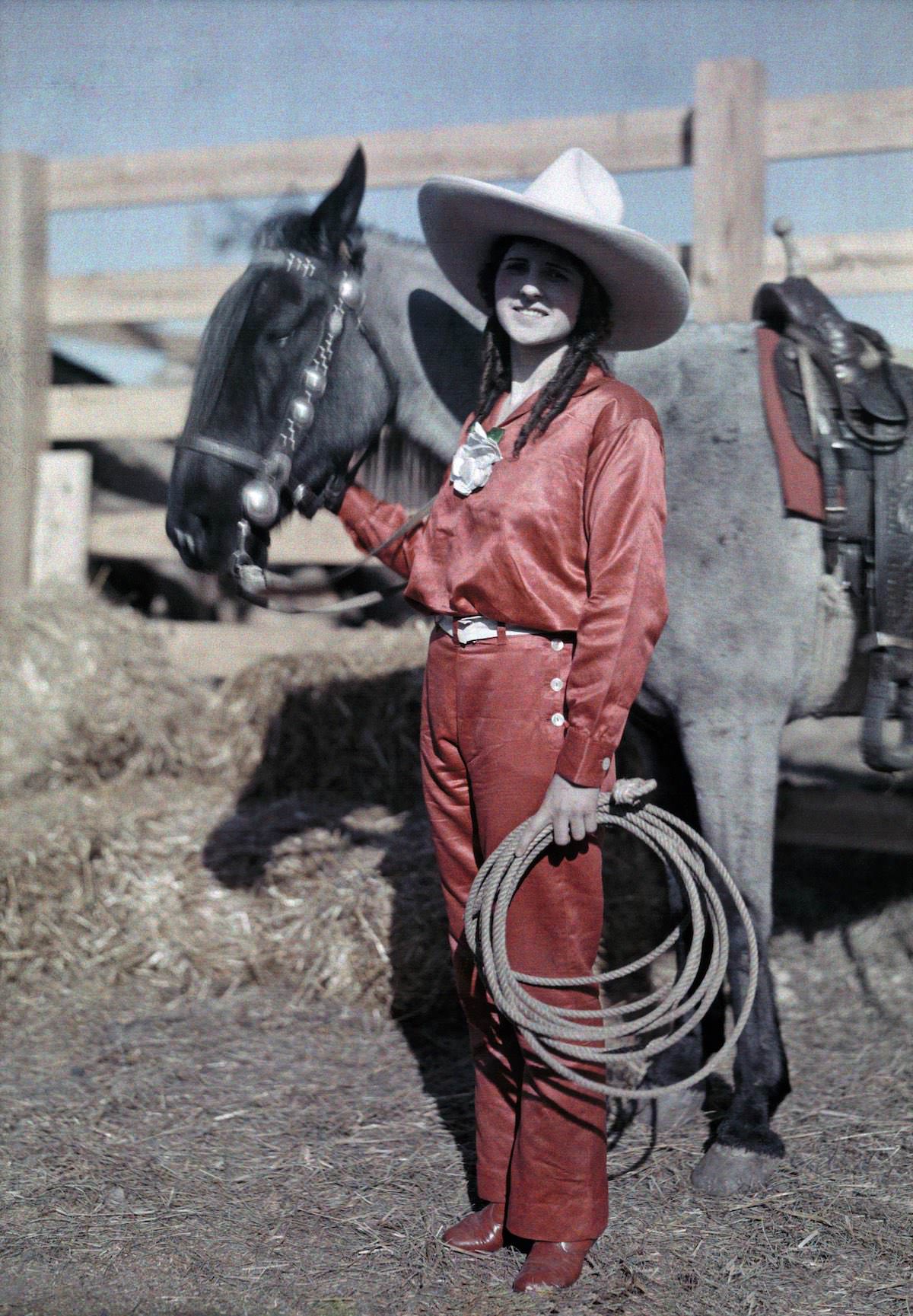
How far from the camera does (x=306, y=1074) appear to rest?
339 cm

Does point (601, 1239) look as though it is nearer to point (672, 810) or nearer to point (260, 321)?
point (672, 810)

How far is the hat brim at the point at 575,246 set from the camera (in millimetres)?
2254

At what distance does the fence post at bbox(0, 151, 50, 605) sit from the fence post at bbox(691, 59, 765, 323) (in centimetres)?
293

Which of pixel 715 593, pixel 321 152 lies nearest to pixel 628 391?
pixel 715 593

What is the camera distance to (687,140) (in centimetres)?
456

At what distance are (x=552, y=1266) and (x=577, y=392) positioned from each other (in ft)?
5.63

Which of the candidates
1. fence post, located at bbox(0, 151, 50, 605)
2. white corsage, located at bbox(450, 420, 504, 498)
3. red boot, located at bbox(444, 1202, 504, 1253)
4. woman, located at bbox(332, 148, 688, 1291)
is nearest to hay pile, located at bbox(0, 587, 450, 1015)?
fence post, located at bbox(0, 151, 50, 605)

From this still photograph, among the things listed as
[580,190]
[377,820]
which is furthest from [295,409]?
[377,820]

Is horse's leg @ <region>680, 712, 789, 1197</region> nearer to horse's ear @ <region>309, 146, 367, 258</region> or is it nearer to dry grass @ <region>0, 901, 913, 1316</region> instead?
dry grass @ <region>0, 901, 913, 1316</region>

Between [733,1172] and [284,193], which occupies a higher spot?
[284,193]

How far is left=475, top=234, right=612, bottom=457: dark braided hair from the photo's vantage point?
2.29m

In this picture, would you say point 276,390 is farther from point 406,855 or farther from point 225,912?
point 225,912

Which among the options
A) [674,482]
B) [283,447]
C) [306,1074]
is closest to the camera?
[283,447]

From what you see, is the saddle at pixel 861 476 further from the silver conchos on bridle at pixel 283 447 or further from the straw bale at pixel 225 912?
the straw bale at pixel 225 912
